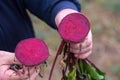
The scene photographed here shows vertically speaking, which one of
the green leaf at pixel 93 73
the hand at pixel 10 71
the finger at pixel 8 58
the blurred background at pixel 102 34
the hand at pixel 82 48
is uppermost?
the hand at pixel 82 48

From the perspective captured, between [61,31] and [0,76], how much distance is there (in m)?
0.22

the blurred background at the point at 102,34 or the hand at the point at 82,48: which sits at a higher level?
the hand at the point at 82,48

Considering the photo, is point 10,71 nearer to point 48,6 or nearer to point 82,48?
point 82,48

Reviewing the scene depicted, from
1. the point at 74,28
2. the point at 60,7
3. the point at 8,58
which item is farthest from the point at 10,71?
the point at 60,7

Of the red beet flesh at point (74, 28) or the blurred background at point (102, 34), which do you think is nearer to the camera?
the red beet flesh at point (74, 28)

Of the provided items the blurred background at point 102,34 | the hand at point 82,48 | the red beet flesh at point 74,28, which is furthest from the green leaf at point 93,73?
the blurred background at point 102,34

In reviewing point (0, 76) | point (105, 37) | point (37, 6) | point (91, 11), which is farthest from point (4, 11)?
point (91, 11)

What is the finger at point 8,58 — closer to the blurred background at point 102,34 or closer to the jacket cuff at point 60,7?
the jacket cuff at point 60,7

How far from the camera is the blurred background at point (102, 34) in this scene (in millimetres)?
2924

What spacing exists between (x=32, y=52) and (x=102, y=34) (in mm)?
2283

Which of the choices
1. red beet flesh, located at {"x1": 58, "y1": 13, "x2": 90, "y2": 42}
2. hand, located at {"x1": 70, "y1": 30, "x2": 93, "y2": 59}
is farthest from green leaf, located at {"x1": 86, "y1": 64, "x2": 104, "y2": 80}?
red beet flesh, located at {"x1": 58, "y1": 13, "x2": 90, "y2": 42}

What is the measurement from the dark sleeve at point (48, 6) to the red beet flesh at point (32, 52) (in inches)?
12.6

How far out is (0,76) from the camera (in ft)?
3.71

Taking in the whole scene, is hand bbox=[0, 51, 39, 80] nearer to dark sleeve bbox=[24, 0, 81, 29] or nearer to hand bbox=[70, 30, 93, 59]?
hand bbox=[70, 30, 93, 59]
